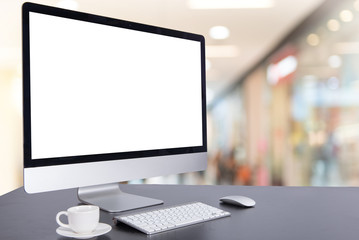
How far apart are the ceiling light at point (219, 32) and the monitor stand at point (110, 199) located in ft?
10.2

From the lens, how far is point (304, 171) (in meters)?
3.88

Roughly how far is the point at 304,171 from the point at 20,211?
3258mm

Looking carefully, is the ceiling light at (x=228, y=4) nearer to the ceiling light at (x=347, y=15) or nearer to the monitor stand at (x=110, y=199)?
the ceiling light at (x=347, y=15)

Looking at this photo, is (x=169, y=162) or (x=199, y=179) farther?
(x=199, y=179)

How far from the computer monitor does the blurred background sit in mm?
2427

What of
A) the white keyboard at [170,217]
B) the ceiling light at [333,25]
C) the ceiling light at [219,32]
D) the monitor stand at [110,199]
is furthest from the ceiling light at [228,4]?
the white keyboard at [170,217]

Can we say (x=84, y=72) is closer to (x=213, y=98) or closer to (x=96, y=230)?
(x=96, y=230)

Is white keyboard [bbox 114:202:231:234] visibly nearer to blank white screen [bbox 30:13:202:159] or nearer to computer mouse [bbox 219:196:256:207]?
computer mouse [bbox 219:196:256:207]

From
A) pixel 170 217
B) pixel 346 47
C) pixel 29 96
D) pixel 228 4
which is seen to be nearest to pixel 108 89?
pixel 29 96

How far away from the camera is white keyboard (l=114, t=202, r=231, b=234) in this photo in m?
0.85

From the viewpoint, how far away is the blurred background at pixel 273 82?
3.79 metres

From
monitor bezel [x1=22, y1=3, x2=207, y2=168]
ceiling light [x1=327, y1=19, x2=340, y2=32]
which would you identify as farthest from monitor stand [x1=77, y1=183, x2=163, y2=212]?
ceiling light [x1=327, y1=19, x2=340, y2=32]

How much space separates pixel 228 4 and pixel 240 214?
3116mm

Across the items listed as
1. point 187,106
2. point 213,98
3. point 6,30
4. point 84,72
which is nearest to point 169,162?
point 187,106
